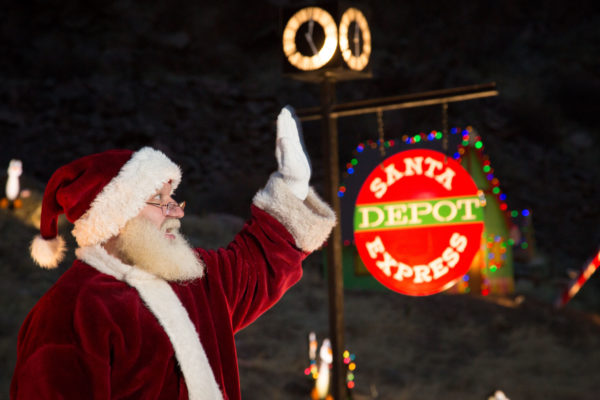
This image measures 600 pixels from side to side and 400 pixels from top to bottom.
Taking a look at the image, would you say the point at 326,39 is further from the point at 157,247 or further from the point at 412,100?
the point at 157,247

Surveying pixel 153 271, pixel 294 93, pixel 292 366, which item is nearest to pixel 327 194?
pixel 153 271

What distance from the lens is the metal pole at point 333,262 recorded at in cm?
545

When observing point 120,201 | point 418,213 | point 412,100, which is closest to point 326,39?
point 412,100

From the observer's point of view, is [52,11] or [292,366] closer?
[292,366]

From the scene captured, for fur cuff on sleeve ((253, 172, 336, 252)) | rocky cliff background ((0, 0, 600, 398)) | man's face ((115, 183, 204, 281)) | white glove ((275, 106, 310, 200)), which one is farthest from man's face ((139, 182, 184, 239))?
rocky cliff background ((0, 0, 600, 398))

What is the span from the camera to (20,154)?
91.1 ft

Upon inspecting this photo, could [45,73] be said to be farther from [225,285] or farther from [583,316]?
[225,285]

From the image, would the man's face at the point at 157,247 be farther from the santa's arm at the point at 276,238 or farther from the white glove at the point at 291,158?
the white glove at the point at 291,158

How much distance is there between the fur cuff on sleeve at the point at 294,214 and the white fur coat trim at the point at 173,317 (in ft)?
2.16

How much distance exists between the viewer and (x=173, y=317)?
2945 millimetres

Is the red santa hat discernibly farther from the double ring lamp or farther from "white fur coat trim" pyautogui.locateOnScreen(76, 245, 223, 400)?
the double ring lamp

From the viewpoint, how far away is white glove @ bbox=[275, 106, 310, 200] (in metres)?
3.41

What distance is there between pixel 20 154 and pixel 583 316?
2123cm

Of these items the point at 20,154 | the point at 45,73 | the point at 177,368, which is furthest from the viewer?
the point at 45,73
